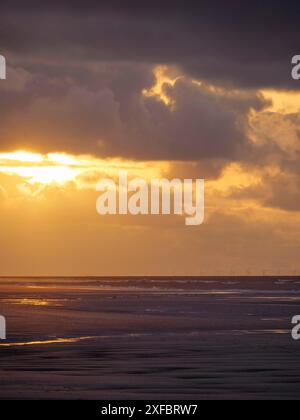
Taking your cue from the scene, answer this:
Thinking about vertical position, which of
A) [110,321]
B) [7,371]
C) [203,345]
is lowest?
[7,371]

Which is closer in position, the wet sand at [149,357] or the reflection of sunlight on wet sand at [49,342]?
the wet sand at [149,357]

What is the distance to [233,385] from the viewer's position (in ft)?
143

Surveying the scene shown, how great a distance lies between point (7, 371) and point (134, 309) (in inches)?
2034

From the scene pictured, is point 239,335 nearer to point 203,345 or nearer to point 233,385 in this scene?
point 203,345

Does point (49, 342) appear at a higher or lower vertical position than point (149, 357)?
higher

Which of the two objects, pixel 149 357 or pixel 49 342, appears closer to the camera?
pixel 149 357

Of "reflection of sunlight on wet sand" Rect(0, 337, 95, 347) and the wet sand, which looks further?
"reflection of sunlight on wet sand" Rect(0, 337, 95, 347)

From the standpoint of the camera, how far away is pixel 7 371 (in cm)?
4769

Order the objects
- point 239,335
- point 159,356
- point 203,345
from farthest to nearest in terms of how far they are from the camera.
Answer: point 239,335, point 203,345, point 159,356

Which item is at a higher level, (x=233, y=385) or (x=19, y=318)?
(x=19, y=318)
